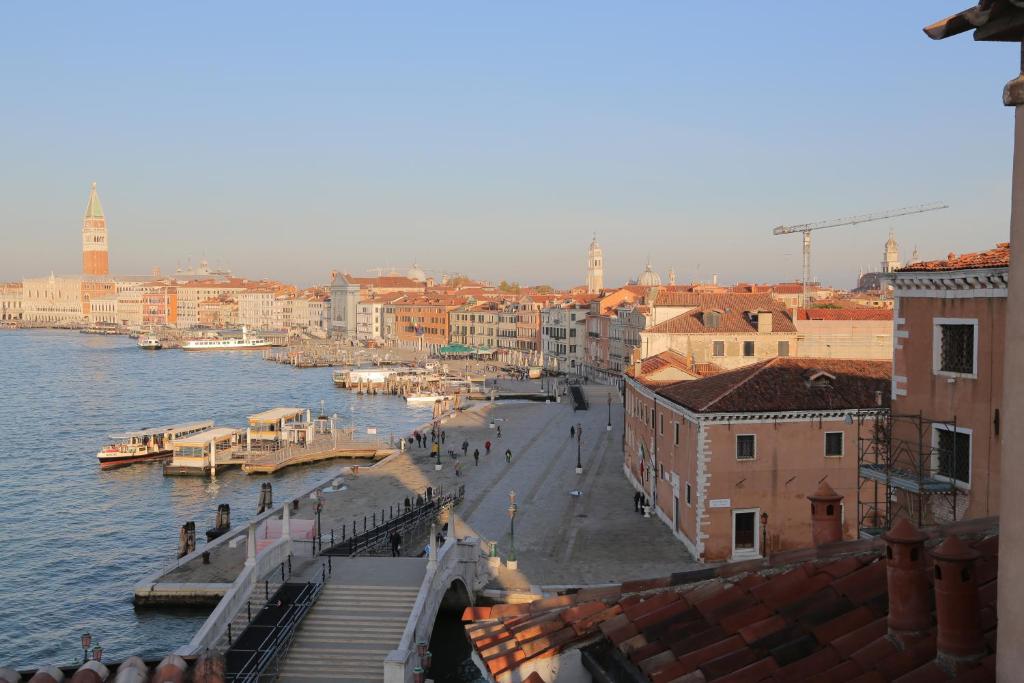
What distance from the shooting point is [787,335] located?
45.4 meters

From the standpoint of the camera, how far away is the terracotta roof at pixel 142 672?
1553cm

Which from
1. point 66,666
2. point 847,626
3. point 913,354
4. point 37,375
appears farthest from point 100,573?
point 37,375

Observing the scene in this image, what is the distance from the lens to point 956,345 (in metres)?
13.0

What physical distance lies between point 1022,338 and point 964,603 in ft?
4.83

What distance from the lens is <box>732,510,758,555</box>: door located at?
70.7 feet

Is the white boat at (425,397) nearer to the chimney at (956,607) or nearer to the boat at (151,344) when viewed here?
the chimney at (956,607)

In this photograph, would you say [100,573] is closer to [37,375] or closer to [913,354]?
[913,354]

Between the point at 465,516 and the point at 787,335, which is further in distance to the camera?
the point at 787,335

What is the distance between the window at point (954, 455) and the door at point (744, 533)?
8714 millimetres

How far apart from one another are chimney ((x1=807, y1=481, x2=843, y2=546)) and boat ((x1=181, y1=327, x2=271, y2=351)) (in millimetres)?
136950

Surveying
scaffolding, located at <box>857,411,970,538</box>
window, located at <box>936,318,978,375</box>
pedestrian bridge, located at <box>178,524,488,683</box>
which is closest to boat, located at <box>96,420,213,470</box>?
pedestrian bridge, located at <box>178,524,488,683</box>

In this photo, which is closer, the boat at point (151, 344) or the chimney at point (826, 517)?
the chimney at point (826, 517)

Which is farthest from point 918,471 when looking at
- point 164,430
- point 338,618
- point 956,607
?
point 164,430

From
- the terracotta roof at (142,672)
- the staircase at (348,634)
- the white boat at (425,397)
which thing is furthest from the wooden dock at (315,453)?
the terracotta roof at (142,672)
